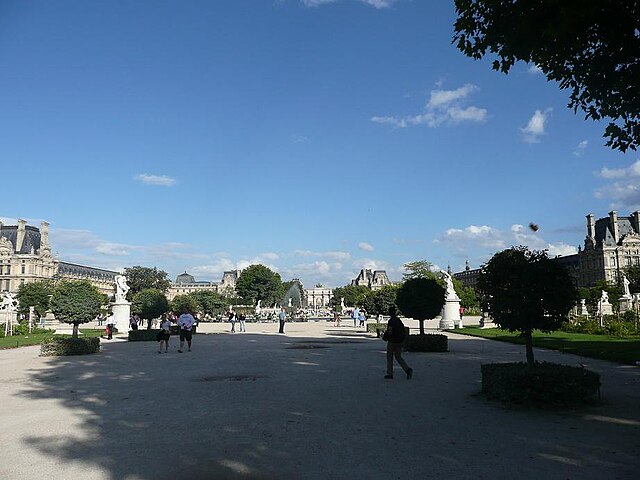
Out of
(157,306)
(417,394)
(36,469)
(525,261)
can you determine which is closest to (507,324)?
(525,261)

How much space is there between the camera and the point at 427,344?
2073cm

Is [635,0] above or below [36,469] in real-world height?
above

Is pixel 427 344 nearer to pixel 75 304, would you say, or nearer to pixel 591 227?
pixel 75 304

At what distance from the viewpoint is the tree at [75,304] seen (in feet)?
72.4

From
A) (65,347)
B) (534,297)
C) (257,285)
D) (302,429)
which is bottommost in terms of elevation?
(302,429)

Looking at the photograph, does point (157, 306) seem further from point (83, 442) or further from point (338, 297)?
point (338, 297)

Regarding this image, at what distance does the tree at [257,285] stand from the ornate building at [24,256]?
3741 centimetres

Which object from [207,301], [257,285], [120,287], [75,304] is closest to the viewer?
[75,304]

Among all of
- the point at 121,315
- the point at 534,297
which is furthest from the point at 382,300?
the point at 534,297

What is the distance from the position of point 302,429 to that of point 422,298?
1387cm

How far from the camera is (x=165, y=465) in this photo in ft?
20.5

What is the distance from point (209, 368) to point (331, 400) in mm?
7019

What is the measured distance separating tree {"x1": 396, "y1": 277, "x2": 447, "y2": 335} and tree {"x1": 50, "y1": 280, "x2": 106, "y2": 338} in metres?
13.6

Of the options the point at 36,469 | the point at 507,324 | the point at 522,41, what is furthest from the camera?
the point at 507,324
